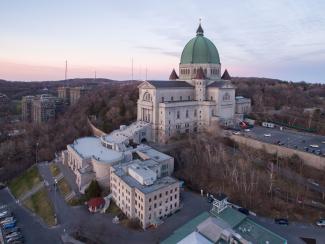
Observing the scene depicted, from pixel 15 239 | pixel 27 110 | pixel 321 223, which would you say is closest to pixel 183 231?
pixel 321 223

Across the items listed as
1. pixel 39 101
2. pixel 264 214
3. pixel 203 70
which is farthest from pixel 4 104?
pixel 264 214

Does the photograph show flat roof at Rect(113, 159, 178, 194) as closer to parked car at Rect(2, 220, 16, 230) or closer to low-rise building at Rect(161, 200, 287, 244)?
low-rise building at Rect(161, 200, 287, 244)

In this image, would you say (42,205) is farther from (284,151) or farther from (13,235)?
(284,151)

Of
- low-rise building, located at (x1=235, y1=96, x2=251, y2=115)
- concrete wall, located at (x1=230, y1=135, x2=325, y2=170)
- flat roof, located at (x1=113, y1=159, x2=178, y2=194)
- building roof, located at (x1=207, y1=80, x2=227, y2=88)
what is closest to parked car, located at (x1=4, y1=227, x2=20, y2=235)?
flat roof, located at (x1=113, y1=159, x2=178, y2=194)

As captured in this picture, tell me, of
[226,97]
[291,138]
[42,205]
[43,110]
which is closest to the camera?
[42,205]

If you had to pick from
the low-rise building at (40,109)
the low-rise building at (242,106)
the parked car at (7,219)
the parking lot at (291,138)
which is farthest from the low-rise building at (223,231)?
the low-rise building at (40,109)

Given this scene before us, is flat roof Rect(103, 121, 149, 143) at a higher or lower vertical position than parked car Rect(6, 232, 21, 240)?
higher

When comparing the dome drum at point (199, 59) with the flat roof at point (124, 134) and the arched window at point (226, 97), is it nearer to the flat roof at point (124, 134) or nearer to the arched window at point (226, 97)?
the arched window at point (226, 97)

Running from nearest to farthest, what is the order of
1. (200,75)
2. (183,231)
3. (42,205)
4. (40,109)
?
(183,231) < (42,205) < (200,75) < (40,109)
